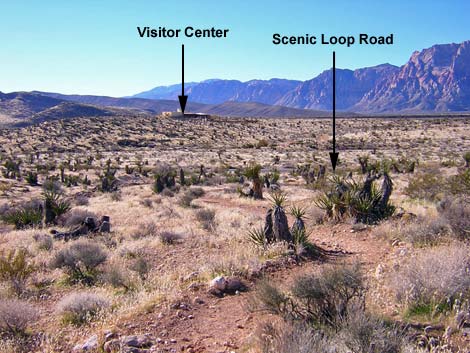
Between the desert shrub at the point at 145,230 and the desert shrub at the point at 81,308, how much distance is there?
579 centimetres

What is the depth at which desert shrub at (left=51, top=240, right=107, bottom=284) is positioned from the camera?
9312 mm

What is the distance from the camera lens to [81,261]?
9680 mm

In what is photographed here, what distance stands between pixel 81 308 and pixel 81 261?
2871 mm

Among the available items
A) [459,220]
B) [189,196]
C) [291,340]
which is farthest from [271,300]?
[189,196]

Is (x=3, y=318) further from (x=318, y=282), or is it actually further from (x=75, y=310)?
(x=318, y=282)

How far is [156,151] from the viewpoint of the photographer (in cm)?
5534

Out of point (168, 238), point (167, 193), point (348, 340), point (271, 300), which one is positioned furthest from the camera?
point (167, 193)

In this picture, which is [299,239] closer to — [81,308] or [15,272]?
[81,308]

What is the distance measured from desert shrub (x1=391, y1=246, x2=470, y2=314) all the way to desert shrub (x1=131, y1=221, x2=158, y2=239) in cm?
825

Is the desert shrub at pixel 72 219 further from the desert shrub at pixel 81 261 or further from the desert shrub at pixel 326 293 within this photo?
the desert shrub at pixel 326 293

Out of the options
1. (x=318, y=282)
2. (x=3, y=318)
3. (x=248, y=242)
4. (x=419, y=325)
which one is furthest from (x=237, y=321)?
(x=248, y=242)

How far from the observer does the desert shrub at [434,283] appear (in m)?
5.95

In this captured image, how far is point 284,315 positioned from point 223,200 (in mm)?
15838

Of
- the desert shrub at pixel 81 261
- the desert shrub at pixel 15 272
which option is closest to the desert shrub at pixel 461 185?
the desert shrub at pixel 81 261
